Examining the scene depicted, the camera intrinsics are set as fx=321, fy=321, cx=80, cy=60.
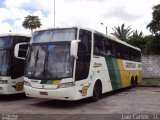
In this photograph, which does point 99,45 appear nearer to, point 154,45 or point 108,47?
point 108,47

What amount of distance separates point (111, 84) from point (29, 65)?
5.37 metres

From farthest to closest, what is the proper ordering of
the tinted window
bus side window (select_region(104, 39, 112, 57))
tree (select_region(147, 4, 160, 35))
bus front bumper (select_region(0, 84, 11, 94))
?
tree (select_region(147, 4, 160, 35))
bus side window (select_region(104, 39, 112, 57))
the tinted window
bus front bumper (select_region(0, 84, 11, 94))

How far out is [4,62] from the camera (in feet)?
47.6

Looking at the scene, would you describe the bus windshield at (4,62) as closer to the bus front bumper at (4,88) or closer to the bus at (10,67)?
the bus at (10,67)

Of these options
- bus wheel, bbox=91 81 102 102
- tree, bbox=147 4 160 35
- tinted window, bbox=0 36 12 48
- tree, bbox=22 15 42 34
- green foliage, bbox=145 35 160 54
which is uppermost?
tree, bbox=22 15 42 34

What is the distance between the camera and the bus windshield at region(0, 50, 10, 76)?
47.1 ft

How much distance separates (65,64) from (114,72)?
565 centimetres

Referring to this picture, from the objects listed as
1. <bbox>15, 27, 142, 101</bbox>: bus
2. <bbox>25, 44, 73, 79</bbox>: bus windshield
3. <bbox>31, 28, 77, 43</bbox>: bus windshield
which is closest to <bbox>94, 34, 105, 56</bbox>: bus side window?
<bbox>15, 27, 142, 101</bbox>: bus

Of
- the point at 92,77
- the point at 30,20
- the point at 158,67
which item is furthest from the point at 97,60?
the point at 30,20

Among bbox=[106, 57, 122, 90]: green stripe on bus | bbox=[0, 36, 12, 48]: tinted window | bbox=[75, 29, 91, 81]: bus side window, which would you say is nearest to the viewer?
bbox=[75, 29, 91, 81]: bus side window

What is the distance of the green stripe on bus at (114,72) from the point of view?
53.9 feet

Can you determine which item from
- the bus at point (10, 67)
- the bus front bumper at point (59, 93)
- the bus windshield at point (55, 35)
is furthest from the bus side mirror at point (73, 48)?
the bus at point (10, 67)

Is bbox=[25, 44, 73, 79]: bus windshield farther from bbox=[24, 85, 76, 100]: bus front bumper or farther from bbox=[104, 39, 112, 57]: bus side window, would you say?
bbox=[104, 39, 112, 57]: bus side window

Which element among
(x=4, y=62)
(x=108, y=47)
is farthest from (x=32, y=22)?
(x=4, y=62)
